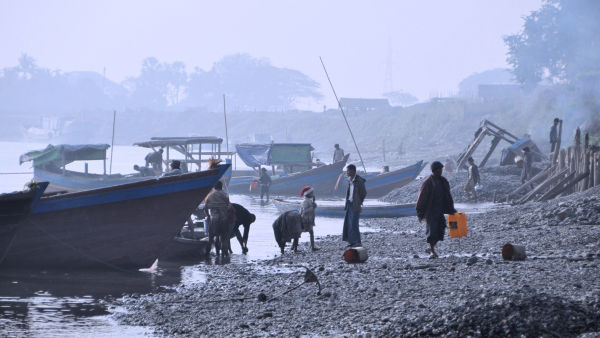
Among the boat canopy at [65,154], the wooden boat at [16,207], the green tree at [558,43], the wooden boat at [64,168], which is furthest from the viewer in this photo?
the green tree at [558,43]

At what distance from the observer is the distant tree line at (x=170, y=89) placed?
14775 cm

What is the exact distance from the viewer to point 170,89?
513 feet

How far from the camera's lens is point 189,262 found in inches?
542

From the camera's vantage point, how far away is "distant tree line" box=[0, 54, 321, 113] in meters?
148

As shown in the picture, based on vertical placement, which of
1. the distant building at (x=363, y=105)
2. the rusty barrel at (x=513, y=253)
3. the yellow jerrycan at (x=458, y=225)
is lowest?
the rusty barrel at (x=513, y=253)

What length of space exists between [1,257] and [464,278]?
24.7ft

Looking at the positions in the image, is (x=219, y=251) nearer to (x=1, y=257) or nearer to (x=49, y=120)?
(x=1, y=257)

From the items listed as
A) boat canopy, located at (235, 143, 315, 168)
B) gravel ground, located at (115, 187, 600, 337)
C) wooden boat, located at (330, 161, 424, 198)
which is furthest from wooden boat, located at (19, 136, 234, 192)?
gravel ground, located at (115, 187, 600, 337)

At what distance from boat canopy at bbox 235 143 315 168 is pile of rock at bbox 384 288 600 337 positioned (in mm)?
27305

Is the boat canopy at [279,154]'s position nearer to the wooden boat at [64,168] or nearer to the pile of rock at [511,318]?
the wooden boat at [64,168]

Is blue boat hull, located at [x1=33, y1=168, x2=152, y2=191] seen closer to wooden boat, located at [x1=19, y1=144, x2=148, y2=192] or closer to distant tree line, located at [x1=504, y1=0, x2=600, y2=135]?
wooden boat, located at [x1=19, y1=144, x2=148, y2=192]

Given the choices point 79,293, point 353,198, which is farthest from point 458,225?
point 79,293

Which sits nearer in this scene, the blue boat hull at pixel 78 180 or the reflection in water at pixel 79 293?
the reflection in water at pixel 79 293

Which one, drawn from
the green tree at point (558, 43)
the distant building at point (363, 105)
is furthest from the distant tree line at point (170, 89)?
the green tree at point (558, 43)
